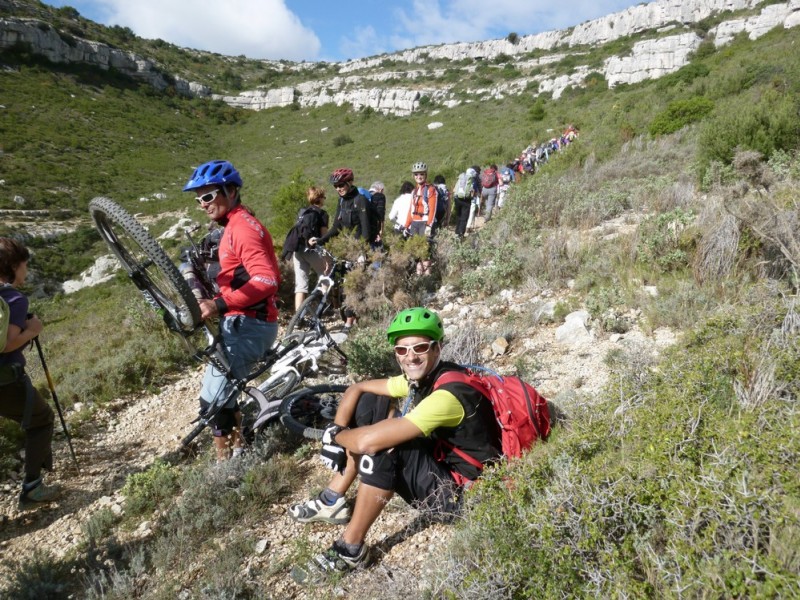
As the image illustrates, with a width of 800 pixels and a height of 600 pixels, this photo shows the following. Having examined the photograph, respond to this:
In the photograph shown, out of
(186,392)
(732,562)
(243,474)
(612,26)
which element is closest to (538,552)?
(732,562)

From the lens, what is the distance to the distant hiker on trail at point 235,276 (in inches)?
121

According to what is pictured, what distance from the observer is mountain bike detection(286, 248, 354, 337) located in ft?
15.0

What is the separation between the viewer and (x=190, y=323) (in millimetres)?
2838

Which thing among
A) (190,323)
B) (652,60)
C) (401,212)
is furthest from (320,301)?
(652,60)

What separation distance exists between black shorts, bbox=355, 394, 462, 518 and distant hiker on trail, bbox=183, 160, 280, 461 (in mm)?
1342

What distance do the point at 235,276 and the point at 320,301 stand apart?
180 cm

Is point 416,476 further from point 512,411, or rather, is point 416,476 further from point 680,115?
point 680,115

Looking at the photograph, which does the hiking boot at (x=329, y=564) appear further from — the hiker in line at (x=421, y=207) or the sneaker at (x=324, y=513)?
the hiker in line at (x=421, y=207)

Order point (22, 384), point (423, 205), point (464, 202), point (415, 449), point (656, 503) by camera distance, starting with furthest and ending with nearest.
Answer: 1. point (464, 202)
2. point (423, 205)
3. point (22, 384)
4. point (415, 449)
5. point (656, 503)

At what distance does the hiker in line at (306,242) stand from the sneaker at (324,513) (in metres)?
3.50

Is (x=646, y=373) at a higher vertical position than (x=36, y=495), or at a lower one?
higher

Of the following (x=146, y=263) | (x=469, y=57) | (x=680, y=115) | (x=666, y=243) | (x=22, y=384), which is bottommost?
(x=22, y=384)

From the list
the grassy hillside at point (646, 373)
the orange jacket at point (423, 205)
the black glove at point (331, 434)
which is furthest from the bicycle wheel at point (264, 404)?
the orange jacket at point (423, 205)

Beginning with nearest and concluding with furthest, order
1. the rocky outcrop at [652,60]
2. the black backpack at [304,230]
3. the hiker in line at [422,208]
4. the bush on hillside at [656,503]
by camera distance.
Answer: the bush on hillside at [656,503]
the black backpack at [304,230]
the hiker in line at [422,208]
the rocky outcrop at [652,60]
